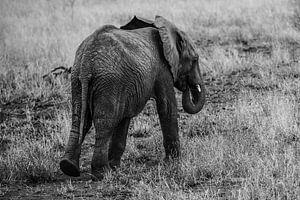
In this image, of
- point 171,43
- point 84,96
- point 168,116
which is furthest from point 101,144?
point 171,43

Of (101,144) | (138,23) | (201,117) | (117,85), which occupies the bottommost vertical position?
(201,117)

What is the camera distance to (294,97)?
916 centimetres

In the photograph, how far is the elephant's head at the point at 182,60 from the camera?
687 cm

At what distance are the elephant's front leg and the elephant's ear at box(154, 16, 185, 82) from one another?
25cm

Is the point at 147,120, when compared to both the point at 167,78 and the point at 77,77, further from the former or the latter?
the point at 77,77

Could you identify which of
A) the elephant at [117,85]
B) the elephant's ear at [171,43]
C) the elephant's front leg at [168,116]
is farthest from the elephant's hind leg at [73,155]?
the elephant's ear at [171,43]

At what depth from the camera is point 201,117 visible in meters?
9.18

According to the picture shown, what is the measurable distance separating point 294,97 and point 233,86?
215 centimetres

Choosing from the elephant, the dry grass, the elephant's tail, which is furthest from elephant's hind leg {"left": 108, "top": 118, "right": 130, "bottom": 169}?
the elephant's tail

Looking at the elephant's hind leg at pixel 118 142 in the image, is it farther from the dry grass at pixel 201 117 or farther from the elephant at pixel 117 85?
the dry grass at pixel 201 117

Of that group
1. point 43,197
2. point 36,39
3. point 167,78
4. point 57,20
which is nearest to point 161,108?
point 167,78

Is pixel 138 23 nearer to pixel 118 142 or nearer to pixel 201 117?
pixel 118 142

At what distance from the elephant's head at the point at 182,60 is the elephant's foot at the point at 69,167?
171cm

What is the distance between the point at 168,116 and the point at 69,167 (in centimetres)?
152
